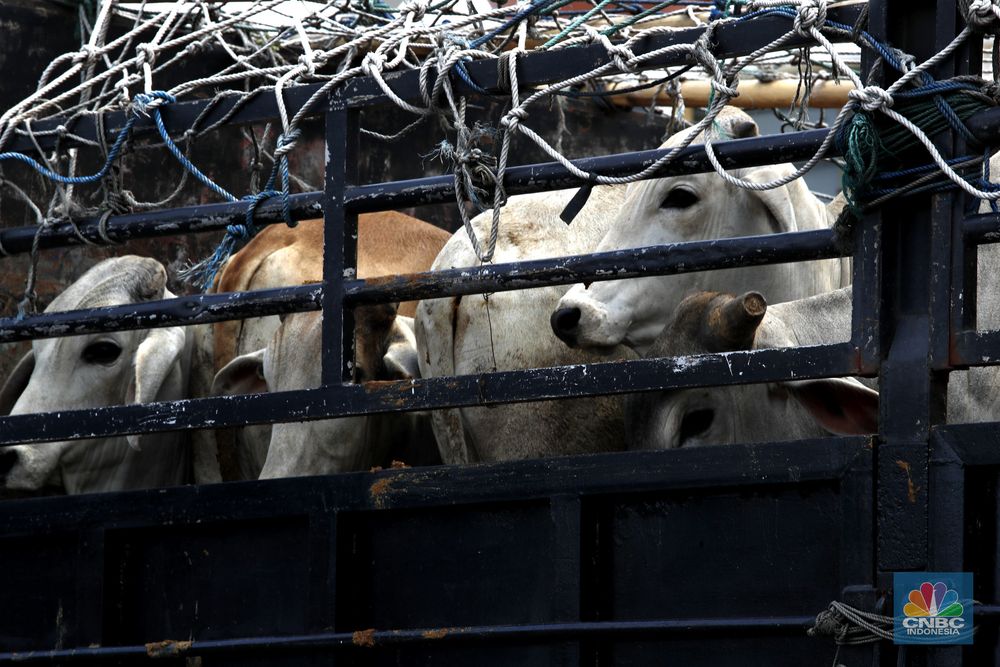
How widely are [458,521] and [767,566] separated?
72cm

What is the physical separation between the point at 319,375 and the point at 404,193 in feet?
4.06

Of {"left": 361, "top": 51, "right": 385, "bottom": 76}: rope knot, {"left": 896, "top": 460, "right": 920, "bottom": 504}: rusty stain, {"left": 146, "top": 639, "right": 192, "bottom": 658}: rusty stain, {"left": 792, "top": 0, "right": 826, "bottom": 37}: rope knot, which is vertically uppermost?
A: {"left": 361, "top": 51, "right": 385, "bottom": 76}: rope knot

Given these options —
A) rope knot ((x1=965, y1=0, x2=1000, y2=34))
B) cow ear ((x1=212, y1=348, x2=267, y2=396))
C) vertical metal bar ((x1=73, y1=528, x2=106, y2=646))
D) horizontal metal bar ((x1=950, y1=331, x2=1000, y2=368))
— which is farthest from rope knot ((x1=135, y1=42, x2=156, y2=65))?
horizontal metal bar ((x1=950, y1=331, x2=1000, y2=368))

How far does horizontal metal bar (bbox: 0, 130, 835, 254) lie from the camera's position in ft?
11.2

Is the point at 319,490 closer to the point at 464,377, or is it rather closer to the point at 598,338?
the point at 464,377

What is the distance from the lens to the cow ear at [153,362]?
5.36 m

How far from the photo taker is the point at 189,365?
19.6 ft

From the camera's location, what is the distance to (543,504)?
3.49m

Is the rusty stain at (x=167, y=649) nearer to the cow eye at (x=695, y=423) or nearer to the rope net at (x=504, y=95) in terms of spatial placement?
the rope net at (x=504, y=95)

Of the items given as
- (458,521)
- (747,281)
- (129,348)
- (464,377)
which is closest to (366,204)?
(464,377)

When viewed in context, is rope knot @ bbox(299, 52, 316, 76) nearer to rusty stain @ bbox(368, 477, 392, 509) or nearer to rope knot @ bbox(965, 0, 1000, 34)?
rusty stain @ bbox(368, 477, 392, 509)

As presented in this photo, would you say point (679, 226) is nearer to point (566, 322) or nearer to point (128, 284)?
point (566, 322)

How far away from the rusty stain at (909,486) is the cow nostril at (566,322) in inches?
47.5

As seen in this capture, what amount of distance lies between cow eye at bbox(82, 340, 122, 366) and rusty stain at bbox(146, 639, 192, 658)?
190cm
